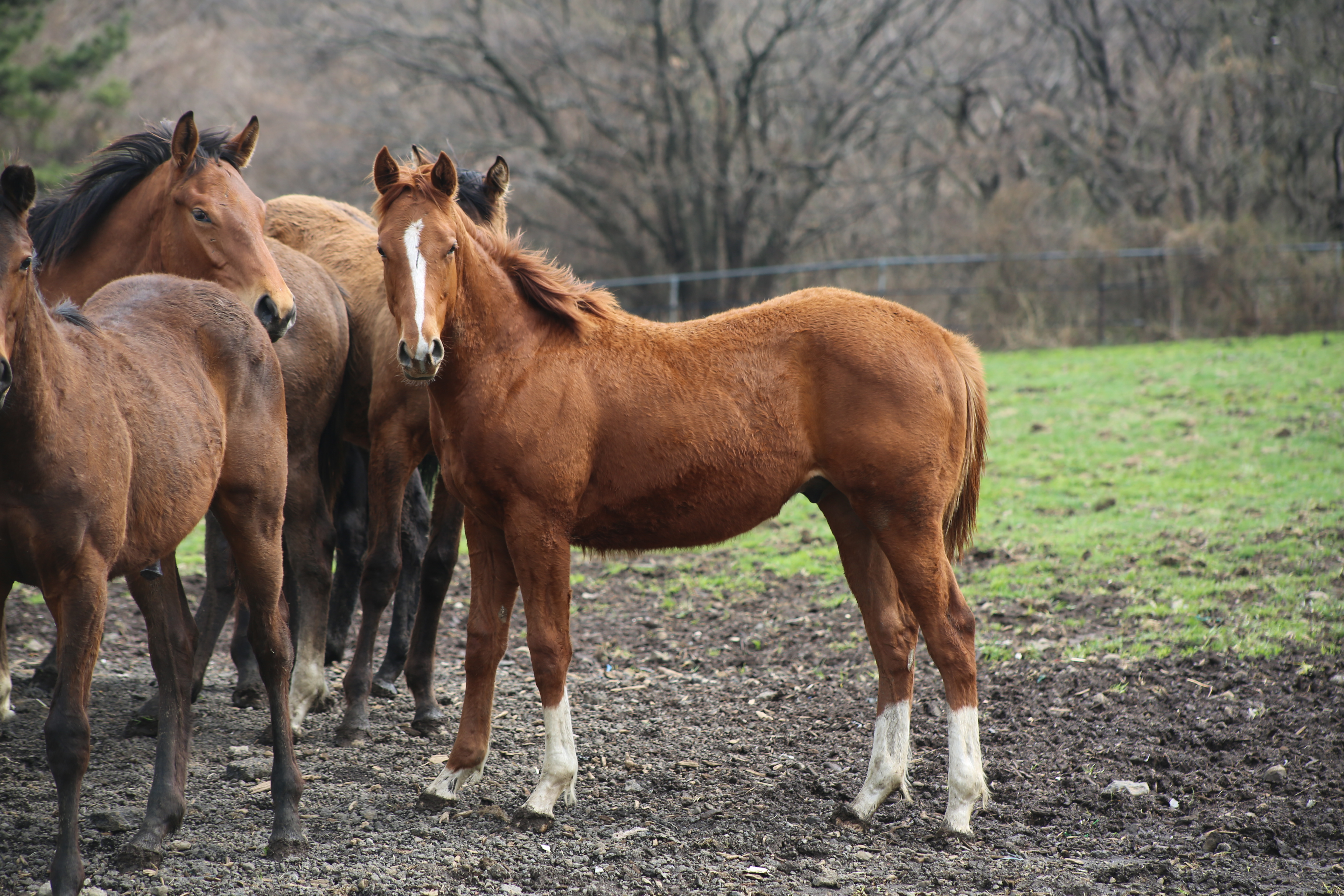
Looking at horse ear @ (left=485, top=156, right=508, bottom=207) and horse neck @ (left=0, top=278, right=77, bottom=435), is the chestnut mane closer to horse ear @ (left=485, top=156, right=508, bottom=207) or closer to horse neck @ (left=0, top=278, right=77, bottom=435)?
horse ear @ (left=485, top=156, right=508, bottom=207)

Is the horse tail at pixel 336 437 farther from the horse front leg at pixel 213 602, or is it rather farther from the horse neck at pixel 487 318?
the horse neck at pixel 487 318

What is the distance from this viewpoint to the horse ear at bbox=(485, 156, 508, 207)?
4.30 metres

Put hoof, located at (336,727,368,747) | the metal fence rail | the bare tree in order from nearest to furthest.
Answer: hoof, located at (336,727,368,747)
the metal fence rail
the bare tree

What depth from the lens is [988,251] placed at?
19.0 metres

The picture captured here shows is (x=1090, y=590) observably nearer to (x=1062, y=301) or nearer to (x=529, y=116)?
(x=1062, y=301)

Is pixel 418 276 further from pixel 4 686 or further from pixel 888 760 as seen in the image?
pixel 4 686

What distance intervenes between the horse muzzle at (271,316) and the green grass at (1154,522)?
141 inches

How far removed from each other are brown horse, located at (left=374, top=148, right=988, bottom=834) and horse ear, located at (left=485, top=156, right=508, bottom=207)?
323 millimetres

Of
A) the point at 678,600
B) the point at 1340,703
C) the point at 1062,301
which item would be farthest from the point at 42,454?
the point at 1062,301

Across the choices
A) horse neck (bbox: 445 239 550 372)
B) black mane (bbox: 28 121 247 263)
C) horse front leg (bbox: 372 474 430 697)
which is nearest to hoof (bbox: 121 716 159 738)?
horse front leg (bbox: 372 474 430 697)

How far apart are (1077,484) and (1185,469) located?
3.21 ft

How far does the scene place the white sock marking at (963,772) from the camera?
3.83 meters

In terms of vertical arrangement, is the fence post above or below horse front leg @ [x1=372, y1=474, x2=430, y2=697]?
above

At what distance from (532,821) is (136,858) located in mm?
1307
